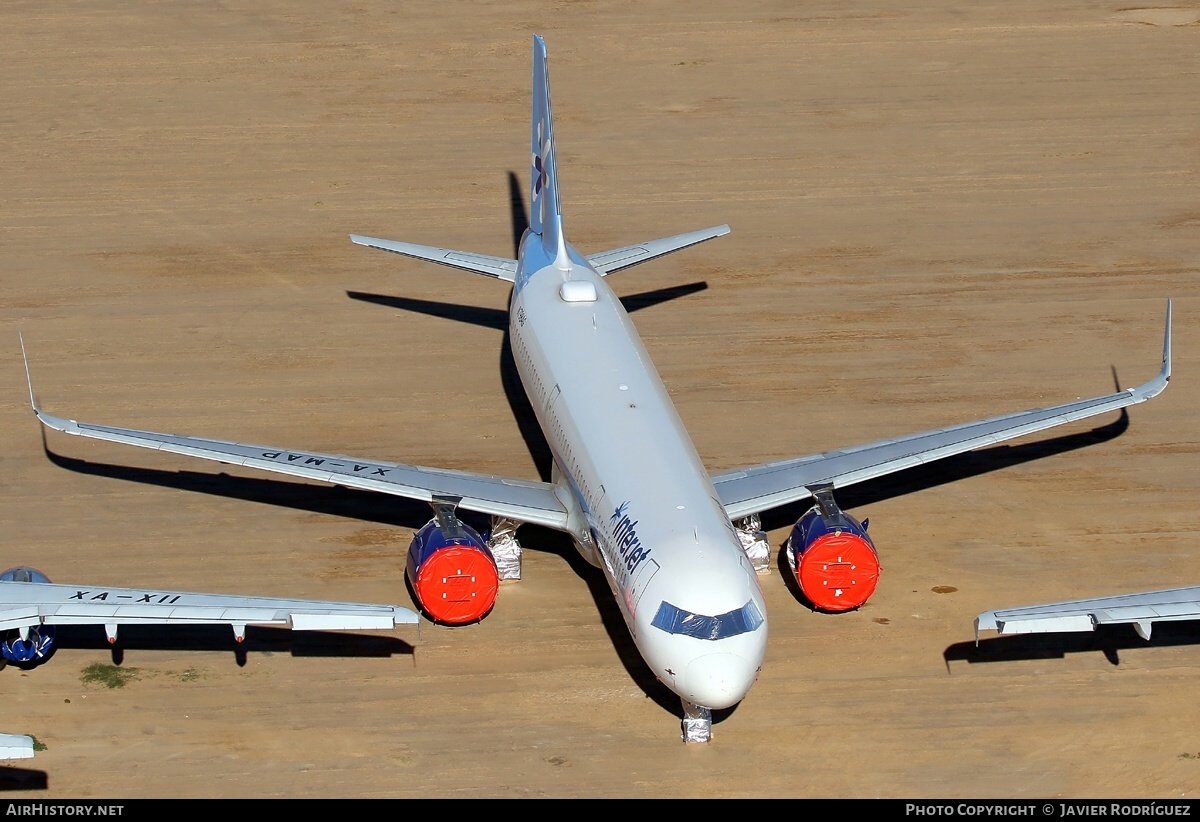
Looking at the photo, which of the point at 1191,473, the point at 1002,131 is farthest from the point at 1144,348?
the point at 1002,131

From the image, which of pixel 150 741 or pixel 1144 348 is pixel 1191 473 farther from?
pixel 150 741

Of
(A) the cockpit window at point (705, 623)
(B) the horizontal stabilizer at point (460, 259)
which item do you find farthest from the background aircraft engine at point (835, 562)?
(B) the horizontal stabilizer at point (460, 259)

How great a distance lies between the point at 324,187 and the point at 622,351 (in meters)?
25.5

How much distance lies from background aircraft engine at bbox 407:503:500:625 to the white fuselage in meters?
2.49

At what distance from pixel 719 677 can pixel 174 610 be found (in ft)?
37.0

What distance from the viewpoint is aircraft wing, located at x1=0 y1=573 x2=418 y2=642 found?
32312mm

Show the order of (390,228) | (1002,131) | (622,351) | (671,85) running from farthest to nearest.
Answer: (671,85) → (1002,131) → (390,228) → (622,351)

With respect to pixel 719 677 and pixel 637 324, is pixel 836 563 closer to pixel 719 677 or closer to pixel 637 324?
pixel 719 677

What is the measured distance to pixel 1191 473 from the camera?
45.2 meters

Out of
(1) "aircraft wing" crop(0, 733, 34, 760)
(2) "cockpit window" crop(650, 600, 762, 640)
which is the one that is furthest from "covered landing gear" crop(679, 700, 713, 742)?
(1) "aircraft wing" crop(0, 733, 34, 760)

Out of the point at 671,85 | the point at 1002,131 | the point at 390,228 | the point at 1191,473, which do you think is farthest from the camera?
the point at 671,85

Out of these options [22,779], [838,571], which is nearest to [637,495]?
[838,571]

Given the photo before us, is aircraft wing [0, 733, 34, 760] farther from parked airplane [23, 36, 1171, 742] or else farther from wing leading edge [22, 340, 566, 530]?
wing leading edge [22, 340, 566, 530]

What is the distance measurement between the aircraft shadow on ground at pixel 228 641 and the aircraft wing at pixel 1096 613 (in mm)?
13782
